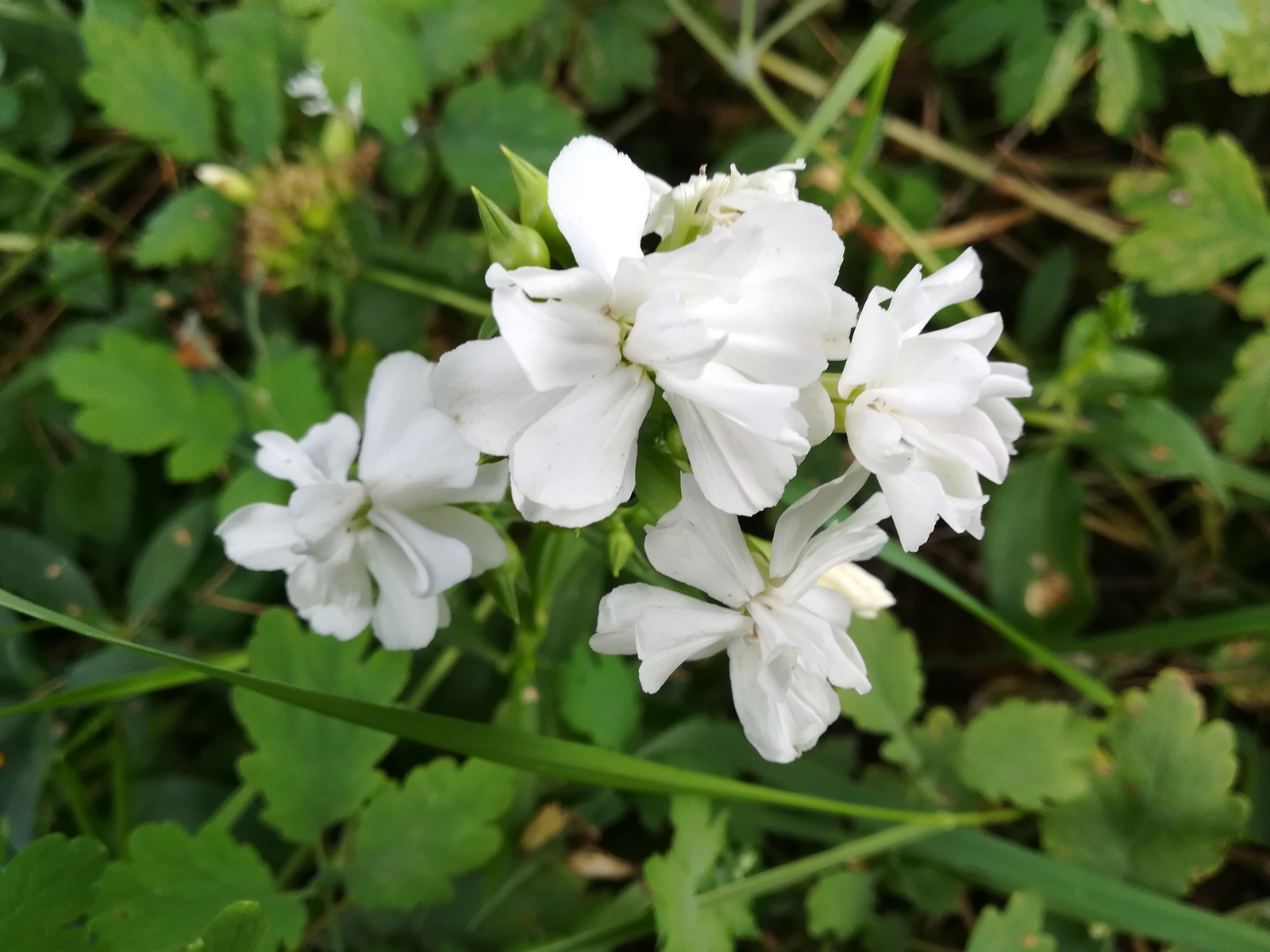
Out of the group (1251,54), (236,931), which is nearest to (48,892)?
(236,931)

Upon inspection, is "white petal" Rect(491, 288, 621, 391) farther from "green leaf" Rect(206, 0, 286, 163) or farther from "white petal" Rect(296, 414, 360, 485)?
"green leaf" Rect(206, 0, 286, 163)

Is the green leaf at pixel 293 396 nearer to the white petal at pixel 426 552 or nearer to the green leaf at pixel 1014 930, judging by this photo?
the white petal at pixel 426 552

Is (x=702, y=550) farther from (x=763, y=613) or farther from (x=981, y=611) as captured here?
(x=981, y=611)

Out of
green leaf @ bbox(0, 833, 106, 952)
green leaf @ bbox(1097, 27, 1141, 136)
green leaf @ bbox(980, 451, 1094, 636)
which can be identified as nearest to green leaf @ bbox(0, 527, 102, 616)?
green leaf @ bbox(0, 833, 106, 952)

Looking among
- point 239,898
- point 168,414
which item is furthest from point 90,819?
point 168,414

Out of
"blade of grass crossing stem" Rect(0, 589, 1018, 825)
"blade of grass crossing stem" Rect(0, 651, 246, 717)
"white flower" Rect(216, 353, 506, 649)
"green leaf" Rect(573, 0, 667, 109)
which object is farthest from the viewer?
"green leaf" Rect(573, 0, 667, 109)

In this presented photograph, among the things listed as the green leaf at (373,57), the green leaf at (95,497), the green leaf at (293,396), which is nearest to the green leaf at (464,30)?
the green leaf at (373,57)
